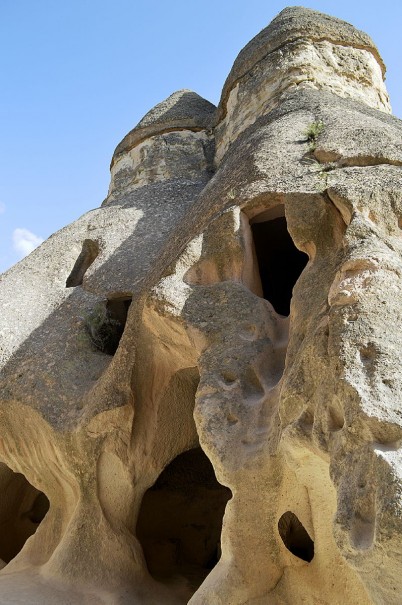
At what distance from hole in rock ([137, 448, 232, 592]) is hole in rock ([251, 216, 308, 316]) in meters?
1.85

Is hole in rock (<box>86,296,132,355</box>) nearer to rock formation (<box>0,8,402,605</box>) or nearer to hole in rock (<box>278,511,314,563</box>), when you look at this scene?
rock formation (<box>0,8,402,605</box>)

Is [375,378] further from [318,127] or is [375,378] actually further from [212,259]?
[318,127]

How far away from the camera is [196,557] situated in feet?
19.9

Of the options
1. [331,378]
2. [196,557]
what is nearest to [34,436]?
[196,557]

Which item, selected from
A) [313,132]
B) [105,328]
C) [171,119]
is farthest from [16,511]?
[171,119]

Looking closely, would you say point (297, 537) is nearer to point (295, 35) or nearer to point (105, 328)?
point (105, 328)

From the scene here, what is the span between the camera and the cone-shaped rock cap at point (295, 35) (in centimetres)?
742

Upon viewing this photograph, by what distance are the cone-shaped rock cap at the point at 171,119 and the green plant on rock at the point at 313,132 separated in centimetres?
409

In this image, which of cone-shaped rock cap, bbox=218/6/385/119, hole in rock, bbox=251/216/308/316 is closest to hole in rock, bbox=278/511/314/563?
hole in rock, bbox=251/216/308/316

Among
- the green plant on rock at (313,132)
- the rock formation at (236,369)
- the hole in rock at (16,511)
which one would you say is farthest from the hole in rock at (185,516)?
the green plant on rock at (313,132)

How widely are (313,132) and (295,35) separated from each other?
306 centimetres

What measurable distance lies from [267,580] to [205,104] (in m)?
7.51

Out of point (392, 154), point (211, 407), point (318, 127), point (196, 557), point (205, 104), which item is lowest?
point (196, 557)

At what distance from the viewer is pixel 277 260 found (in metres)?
5.76
